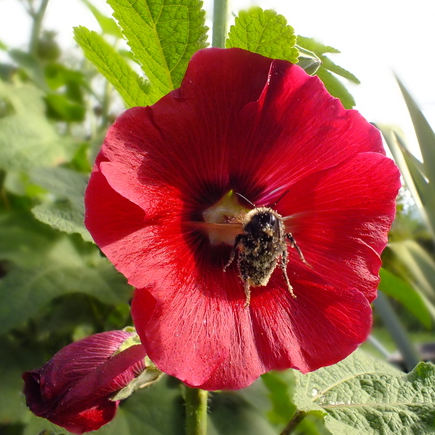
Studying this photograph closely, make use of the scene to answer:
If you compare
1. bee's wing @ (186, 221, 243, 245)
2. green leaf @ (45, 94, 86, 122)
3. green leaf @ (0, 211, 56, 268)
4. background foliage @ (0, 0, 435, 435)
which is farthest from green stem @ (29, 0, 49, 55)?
bee's wing @ (186, 221, 243, 245)

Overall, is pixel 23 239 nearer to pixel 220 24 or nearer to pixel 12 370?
pixel 12 370

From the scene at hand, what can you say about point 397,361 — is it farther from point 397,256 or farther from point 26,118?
point 26,118

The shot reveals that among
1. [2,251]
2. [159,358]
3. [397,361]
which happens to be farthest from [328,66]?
[397,361]

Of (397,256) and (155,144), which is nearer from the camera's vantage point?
(155,144)

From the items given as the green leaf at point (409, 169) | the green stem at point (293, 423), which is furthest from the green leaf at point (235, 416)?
the green leaf at point (409, 169)

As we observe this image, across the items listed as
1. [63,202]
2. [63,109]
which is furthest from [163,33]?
[63,109]

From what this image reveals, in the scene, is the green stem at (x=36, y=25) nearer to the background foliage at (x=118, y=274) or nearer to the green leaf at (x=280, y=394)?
the background foliage at (x=118, y=274)
